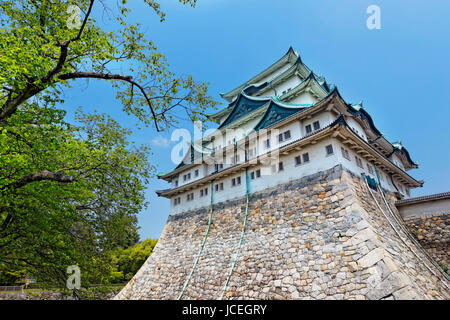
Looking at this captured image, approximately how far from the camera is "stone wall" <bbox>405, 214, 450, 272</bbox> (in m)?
12.8

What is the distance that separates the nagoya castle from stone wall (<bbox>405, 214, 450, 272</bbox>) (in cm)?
41

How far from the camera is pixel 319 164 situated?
1387cm

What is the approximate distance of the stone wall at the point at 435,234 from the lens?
12758 mm

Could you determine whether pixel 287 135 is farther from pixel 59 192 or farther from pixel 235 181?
pixel 59 192

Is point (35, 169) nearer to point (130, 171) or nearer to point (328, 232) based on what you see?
point (130, 171)

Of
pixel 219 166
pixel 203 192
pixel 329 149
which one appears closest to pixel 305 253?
pixel 329 149

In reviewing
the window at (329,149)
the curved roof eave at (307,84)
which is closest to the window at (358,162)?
the window at (329,149)

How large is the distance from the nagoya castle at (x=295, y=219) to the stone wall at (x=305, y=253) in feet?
0.17

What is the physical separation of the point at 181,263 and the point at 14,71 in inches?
621

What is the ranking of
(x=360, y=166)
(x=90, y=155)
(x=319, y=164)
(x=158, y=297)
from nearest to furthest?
(x=90, y=155)
(x=319, y=164)
(x=360, y=166)
(x=158, y=297)

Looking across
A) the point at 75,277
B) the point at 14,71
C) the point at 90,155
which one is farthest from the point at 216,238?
the point at 14,71

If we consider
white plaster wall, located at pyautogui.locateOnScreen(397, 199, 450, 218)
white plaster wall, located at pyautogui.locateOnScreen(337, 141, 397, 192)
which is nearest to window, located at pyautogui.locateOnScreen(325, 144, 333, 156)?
white plaster wall, located at pyautogui.locateOnScreen(337, 141, 397, 192)

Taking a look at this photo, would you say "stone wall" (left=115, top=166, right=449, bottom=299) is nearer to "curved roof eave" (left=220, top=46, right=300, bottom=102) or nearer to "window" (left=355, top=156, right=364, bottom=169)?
"window" (left=355, top=156, right=364, bottom=169)
